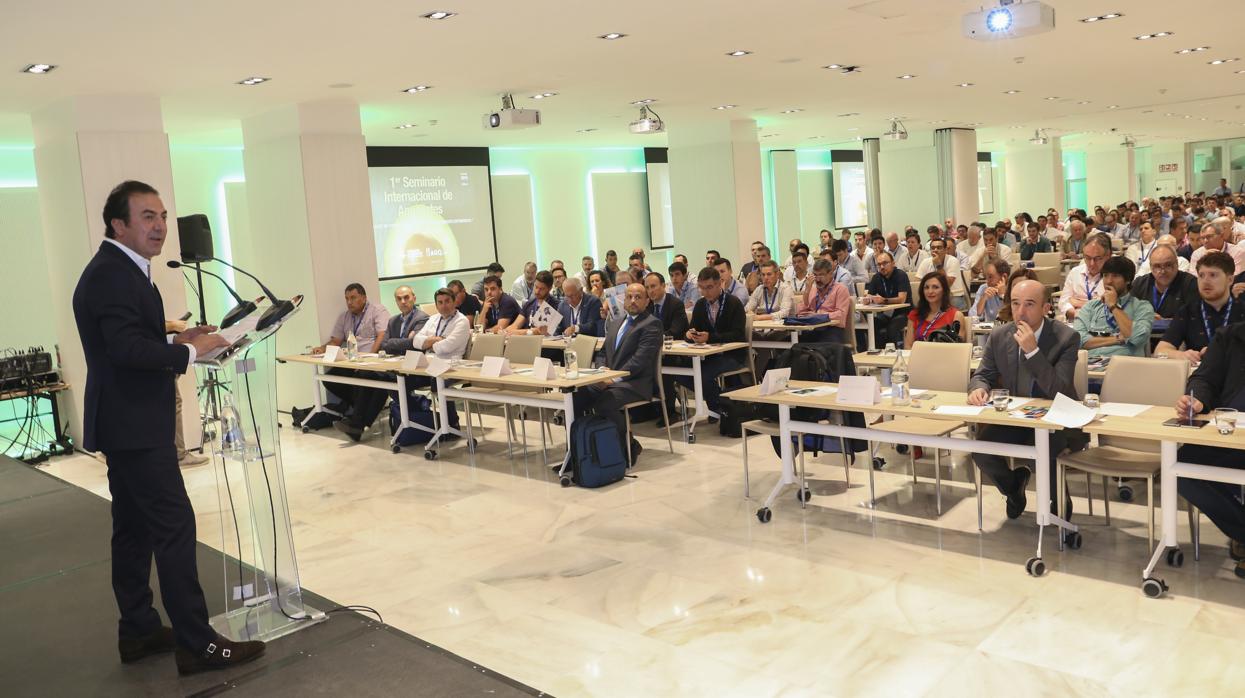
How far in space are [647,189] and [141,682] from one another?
50.9 feet

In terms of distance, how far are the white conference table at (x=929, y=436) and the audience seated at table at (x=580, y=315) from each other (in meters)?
3.40

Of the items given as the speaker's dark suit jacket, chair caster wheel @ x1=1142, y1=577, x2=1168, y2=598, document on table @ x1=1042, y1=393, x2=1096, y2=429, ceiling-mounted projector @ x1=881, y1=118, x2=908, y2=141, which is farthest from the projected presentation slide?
chair caster wheel @ x1=1142, y1=577, x2=1168, y2=598

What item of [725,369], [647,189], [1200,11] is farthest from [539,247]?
[1200,11]

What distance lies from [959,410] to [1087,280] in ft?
9.93

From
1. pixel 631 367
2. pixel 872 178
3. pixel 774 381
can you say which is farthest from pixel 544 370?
pixel 872 178

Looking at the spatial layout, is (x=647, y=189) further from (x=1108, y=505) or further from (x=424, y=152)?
(x=1108, y=505)

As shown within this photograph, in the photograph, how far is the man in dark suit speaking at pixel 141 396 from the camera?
3.11 meters

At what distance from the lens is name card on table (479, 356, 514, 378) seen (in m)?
7.18

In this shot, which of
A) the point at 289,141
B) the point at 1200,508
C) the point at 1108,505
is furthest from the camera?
the point at 289,141

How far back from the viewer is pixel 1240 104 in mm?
18734

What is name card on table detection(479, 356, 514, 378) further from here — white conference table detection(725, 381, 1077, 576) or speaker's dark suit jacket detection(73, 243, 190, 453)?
speaker's dark suit jacket detection(73, 243, 190, 453)

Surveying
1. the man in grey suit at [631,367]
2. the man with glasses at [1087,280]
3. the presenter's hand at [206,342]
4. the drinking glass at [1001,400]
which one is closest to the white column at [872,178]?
the man with glasses at [1087,280]

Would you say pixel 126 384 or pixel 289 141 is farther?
pixel 289 141

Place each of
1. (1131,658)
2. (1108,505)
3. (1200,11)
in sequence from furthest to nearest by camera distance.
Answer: (1200,11) < (1108,505) < (1131,658)
